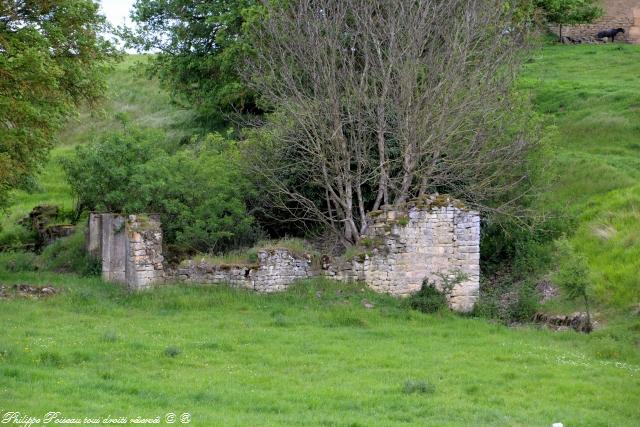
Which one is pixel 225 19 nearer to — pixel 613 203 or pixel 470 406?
pixel 613 203

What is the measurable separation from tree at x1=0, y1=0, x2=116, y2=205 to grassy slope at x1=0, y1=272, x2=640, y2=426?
3673 mm

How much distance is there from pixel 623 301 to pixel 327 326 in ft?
22.5

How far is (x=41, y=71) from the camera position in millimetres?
21969

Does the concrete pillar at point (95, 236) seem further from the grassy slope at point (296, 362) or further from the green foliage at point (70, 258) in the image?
the grassy slope at point (296, 362)

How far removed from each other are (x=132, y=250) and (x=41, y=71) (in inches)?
180

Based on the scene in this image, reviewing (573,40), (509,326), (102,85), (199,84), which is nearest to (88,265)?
(102,85)

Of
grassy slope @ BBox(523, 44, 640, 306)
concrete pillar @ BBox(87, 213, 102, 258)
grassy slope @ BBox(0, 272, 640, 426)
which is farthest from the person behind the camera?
concrete pillar @ BBox(87, 213, 102, 258)

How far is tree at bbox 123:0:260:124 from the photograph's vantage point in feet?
112

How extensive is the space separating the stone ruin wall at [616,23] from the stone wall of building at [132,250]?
112 feet

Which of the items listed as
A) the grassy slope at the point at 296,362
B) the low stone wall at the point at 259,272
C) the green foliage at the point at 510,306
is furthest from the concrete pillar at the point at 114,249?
the green foliage at the point at 510,306

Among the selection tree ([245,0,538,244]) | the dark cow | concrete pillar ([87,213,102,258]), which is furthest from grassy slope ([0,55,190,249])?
the dark cow

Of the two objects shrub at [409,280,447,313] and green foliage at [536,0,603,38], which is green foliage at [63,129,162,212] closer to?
shrub at [409,280,447,313]

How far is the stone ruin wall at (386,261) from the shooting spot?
22.5 metres

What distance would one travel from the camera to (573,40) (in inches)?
2010
